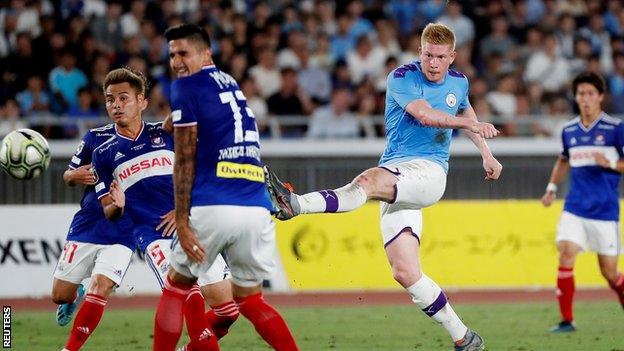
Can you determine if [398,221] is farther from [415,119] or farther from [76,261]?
[76,261]

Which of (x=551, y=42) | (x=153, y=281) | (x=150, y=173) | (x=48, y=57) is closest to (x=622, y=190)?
(x=551, y=42)

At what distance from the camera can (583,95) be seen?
42.9 ft

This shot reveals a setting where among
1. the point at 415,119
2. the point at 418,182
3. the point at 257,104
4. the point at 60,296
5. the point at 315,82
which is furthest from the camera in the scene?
the point at 315,82

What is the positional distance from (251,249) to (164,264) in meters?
1.73

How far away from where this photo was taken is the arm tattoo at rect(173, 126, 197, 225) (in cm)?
771

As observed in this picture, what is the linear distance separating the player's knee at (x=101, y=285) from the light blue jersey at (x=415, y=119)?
2.46m

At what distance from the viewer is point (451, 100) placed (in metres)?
9.96

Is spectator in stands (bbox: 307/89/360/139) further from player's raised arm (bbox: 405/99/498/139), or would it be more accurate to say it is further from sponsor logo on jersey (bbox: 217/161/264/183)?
sponsor logo on jersey (bbox: 217/161/264/183)

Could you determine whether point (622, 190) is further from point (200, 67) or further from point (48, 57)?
point (200, 67)

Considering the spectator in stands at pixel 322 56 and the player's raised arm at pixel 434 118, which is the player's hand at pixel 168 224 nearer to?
the player's raised arm at pixel 434 118

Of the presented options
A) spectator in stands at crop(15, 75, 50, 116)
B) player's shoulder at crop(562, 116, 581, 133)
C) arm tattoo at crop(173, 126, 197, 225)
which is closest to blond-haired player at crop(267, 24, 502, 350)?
arm tattoo at crop(173, 126, 197, 225)

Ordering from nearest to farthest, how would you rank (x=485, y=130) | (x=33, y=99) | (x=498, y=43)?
(x=485, y=130), (x=33, y=99), (x=498, y=43)

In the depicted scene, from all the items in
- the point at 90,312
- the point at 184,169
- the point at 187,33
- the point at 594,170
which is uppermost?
the point at 187,33

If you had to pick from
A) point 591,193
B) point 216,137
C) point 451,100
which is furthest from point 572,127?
point 216,137
